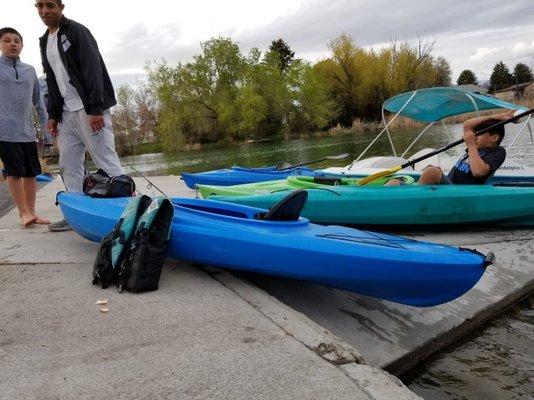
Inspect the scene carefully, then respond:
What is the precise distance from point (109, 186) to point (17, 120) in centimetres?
123

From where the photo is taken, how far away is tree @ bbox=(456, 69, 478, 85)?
6706 cm

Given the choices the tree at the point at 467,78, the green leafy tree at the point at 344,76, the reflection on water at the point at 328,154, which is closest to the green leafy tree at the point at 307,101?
the green leafy tree at the point at 344,76

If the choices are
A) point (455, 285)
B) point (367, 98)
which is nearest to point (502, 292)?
point (455, 285)

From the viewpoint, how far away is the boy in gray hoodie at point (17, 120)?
4.30 metres

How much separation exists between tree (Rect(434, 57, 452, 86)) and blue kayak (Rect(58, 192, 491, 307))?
172 feet

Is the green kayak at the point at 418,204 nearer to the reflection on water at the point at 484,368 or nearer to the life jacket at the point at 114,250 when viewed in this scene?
the reflection on water at the point at 484,368

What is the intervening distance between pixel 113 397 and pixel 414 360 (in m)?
1.72

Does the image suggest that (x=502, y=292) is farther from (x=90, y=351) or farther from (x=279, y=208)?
(x=90, y=351)

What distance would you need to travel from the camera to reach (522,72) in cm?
6631

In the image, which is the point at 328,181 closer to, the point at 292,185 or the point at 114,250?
the point at 292,185

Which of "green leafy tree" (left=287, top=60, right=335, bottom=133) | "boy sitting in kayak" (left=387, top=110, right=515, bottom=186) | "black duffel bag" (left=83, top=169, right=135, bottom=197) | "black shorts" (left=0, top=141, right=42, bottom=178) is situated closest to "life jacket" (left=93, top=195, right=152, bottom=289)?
"black duffel bag" (left=83, top=169, right=135, bottom=197)

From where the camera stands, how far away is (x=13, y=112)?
4344 millimetres

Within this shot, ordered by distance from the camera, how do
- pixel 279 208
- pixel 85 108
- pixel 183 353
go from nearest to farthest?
pixel 183 353 → pixel 279 208 → pixel 85 108

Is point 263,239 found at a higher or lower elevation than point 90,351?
higher
